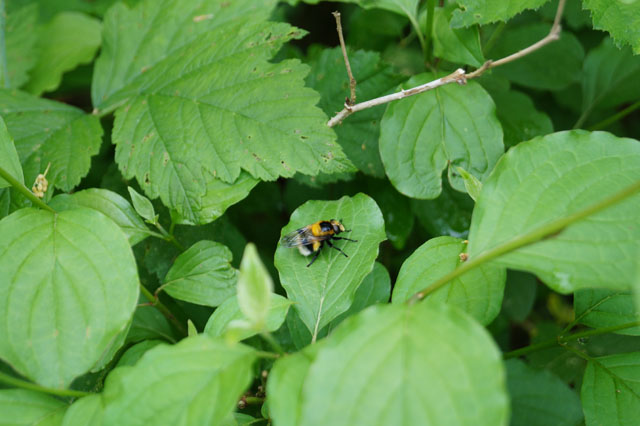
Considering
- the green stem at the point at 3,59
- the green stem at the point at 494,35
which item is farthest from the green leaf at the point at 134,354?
the green stem at the point at 494,35

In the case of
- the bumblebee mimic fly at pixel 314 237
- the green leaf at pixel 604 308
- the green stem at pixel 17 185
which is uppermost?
the green stem at pixel 17 185

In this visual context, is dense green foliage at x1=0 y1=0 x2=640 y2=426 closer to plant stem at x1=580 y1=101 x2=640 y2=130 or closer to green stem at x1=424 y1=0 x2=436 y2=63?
green stem at x1=424 y1=0 x2=436 y2=63

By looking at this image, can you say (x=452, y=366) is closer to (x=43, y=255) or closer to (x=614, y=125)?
(x=43, y=255)

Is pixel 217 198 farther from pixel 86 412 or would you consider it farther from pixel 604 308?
pixel 604 308

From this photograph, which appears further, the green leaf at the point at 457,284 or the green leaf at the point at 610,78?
the green leaf at the point at 610,78

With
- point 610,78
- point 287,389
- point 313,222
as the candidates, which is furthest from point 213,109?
point 610,78

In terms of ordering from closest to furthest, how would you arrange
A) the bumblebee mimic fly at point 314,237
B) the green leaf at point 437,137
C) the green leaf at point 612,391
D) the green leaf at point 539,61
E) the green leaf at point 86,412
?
the green leaf at point 86,412 → the green leaf at point 612,391 → the bumblebee mimic fly at point 314,237 → the green leaf at point 437,137 → the green leaf at point 539,61

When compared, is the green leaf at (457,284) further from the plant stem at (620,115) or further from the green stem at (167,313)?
the plant stem at (620,115)

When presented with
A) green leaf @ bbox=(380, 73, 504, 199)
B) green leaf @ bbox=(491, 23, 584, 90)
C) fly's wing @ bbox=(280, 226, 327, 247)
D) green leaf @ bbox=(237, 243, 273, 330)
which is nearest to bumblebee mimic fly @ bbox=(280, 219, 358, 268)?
fly's wing @ bbox=(280, 226, 327, 247)
